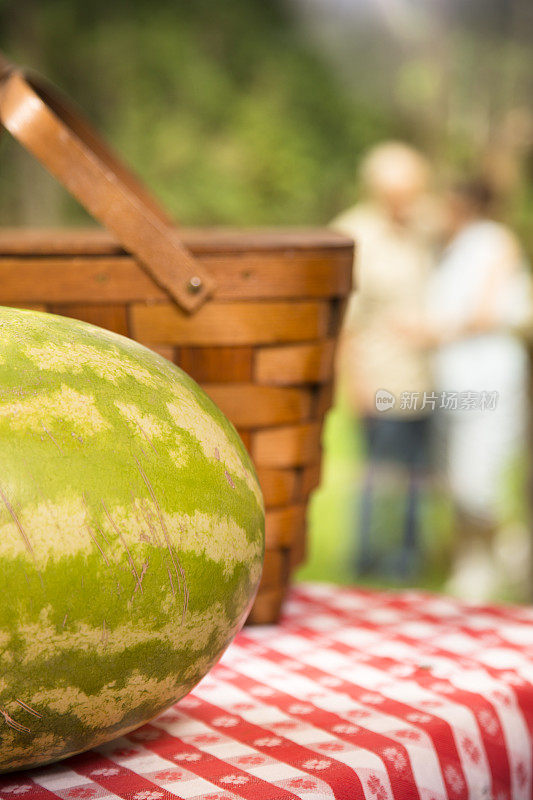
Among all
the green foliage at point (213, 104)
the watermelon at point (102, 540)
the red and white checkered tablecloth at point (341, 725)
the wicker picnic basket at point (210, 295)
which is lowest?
the red and white checkered tablecloth at point (341, 725)

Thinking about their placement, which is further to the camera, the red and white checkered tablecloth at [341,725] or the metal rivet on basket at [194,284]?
the metal rivet on basket at [194,284]

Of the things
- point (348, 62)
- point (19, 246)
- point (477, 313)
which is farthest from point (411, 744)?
point (348, 62)

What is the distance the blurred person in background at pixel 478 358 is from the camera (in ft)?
8.65

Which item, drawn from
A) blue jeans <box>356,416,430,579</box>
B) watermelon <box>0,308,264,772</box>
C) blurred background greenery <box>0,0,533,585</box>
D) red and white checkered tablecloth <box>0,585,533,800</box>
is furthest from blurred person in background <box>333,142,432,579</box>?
watermelon <box>0,308,264,772</box>

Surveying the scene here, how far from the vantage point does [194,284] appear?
3.06ft

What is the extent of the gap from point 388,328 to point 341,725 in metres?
2.25

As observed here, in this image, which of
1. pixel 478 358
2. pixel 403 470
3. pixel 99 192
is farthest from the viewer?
pixel 403 470

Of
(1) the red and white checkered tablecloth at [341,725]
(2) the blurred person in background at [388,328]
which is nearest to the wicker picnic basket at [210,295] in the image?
(1) the red and white checkered tablecloth at [341,725]

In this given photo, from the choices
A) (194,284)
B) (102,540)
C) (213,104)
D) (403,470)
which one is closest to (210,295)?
(194,284)

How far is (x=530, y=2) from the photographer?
461 cm

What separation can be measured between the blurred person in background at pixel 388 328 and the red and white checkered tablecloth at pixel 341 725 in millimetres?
1682

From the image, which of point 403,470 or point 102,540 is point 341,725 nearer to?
point 102,540

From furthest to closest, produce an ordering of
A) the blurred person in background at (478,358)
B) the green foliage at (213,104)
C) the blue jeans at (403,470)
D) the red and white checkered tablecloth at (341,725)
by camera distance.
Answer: the green foliage at (213,104) < the blue jeans at (403,470) < the blurred person in background at (478,358) < the red and white checkered tablecloth at (341,725)

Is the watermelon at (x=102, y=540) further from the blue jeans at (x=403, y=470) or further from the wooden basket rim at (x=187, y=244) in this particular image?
the blue jeans at (x=403, y=470)
